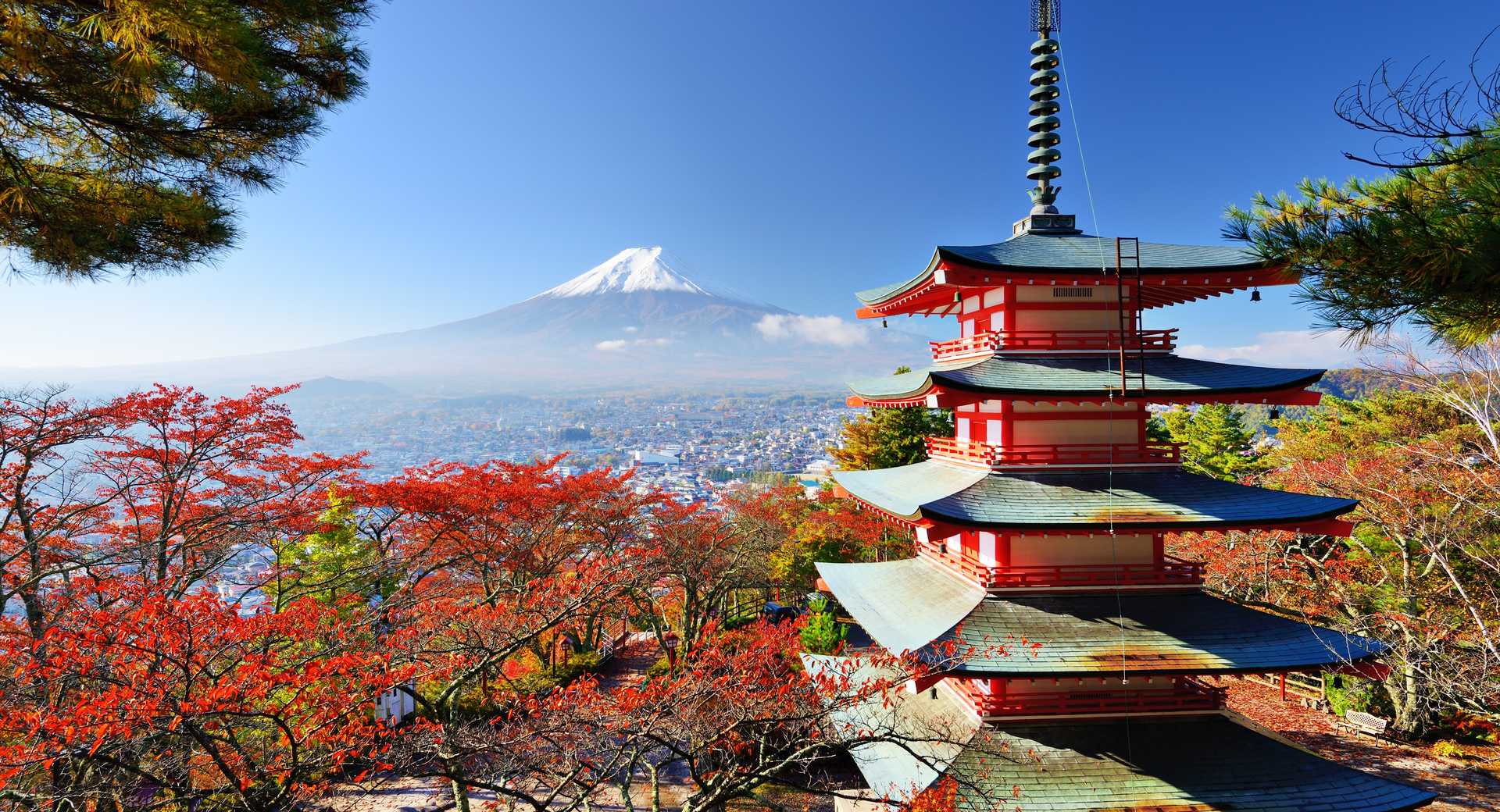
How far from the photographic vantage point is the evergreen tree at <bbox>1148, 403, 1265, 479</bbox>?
996 inches

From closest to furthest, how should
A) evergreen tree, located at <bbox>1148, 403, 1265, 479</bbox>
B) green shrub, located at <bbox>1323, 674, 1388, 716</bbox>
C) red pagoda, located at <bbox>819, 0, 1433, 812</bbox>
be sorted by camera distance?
1. red pagoda, located at <bbox>819, 0, 1433, 812</bbox>
2. green shrub, located at <bbox>1323, 674, 1388, 716</bbox>
3. evergreen tree, located at <bbox>1148, 403, 1265, 479</bbox>

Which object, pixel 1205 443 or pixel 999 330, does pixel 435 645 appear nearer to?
pixel 999 330

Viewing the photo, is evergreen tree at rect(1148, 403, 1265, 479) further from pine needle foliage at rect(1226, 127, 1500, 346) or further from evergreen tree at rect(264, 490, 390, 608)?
evergreen tree at rect(264, 490, 390, 608)

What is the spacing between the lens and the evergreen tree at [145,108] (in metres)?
3.01

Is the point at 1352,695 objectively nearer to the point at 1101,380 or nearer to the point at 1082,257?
the point at 1101,380

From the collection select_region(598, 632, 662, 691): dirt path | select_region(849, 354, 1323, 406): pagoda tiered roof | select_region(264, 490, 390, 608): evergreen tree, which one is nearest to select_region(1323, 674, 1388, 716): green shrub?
select_region(849, 354, 1323, 406): pagoda tiered roof

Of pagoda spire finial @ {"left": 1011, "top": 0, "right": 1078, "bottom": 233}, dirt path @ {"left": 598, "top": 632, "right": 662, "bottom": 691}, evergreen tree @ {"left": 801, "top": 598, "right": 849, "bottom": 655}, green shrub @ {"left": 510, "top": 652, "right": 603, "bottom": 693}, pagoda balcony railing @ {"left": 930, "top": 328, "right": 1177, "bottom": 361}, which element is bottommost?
dirt path @ {"left": 598, "top": 632, "right": 662, "bottom": 691}

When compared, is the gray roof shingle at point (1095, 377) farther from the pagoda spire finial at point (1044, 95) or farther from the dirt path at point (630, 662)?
the dirt path at point (630, 662)

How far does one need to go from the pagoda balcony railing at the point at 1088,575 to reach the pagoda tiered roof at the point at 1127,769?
5.55ft

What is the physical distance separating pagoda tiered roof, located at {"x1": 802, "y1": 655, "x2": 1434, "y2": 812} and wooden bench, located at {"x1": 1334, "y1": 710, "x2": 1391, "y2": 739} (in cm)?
857

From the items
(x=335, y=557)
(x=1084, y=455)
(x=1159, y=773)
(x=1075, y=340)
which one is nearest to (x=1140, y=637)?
(x=1159, y=773)

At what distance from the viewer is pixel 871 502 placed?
878 cm

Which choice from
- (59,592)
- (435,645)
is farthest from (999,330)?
(59,592)

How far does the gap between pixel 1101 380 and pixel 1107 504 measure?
60.7 inches
